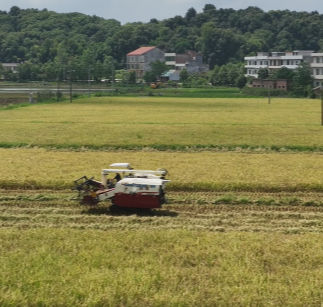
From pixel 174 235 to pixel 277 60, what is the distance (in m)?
102

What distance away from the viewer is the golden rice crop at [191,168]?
15750mm

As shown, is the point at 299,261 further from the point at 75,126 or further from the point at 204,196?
the point at 75,126

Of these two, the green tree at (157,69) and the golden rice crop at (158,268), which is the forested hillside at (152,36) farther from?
the golden rice crop at (158,268)

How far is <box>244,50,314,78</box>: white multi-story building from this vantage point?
342 ft

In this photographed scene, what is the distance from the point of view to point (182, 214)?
1295cm

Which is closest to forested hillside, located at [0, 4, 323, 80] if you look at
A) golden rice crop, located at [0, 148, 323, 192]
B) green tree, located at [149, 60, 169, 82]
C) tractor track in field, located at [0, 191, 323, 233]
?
green tree, located at [149, 60, 169, 82]

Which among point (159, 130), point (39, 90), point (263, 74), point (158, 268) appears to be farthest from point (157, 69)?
point (158, 268)

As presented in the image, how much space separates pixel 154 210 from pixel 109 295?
524 centimetres

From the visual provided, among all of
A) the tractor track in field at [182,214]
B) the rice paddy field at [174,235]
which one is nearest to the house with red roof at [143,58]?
the rice paddy field at [174,235]

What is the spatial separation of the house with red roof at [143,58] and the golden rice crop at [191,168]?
355 feet

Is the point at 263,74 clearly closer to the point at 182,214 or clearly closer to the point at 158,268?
the point at 182,214

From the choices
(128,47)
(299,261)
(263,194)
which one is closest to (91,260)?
(299,261)

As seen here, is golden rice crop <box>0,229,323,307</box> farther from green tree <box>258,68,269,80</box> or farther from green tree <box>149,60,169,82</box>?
green tree <box>149,60,169,82</box>

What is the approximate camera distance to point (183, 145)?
83.3ft
